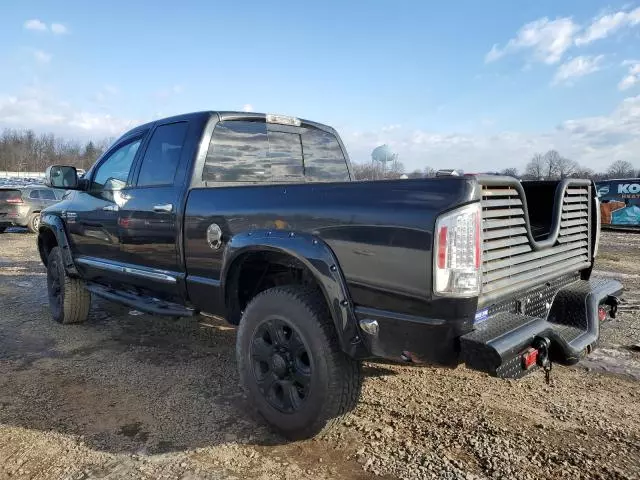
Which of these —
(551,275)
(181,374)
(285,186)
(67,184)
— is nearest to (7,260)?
(67,184)

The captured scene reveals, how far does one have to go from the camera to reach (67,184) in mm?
4934

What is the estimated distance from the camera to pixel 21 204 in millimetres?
Answer: 16281

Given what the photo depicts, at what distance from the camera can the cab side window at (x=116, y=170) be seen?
450 cm

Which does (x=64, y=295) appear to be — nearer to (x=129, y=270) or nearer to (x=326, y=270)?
(x=129, y=270)

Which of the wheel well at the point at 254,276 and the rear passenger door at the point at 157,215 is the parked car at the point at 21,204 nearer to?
the rear passenger door at the point at 157,215

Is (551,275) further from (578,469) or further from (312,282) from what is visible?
(312,282)

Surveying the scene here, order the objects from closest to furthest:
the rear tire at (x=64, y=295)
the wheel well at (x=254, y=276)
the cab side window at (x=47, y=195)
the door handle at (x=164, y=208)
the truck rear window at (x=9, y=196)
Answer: the wheel well at (x=254, y=276) → the door handle at (x=164, y=208) → the rear tire at (x=64, y=295) → the truck rear window at (x=9, y=196) → the cab side window at (x=47, y=195)

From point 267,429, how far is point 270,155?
2.30 m

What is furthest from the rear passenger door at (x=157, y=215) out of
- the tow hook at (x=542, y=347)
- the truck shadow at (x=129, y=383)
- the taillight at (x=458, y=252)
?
the tow hook at (x=542, y=347)

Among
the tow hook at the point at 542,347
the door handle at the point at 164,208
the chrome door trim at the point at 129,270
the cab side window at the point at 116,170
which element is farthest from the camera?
the cab side window at the point at 116,170

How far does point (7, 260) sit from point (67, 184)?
22.9ft

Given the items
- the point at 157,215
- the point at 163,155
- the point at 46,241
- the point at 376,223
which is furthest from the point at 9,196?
the point at 376,223

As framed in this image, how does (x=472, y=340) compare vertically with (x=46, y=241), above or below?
below

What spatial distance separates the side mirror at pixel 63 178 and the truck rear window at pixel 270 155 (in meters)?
1.91
